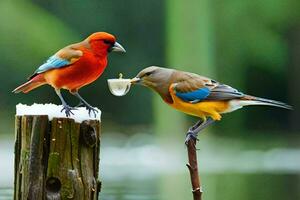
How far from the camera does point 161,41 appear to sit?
9.20 metres

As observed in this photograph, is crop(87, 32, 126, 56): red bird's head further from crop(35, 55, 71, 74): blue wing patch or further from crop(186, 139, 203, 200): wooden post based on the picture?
crop(186, 139, 203, 200): wooden post

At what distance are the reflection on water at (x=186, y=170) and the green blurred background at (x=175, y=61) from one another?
0.03 m

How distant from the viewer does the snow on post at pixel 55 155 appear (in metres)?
1.96

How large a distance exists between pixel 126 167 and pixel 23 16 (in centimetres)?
190

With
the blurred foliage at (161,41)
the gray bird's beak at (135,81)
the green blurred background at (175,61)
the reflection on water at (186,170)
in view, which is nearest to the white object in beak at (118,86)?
the gray bird's beak at (135,81)

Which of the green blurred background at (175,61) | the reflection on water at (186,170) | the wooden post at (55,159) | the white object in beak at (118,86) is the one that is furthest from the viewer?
the green blurred background at (175,61)

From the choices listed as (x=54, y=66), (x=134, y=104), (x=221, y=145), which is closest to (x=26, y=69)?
(x=134, y=104)

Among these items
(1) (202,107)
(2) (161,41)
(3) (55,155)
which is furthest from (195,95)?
(2) (161,41)

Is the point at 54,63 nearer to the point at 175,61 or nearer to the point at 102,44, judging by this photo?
the point at 102,44

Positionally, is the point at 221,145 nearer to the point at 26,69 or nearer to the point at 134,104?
the point at 134,104

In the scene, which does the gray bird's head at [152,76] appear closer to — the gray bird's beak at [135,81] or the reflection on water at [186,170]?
the gray bird's beak at [135,81]

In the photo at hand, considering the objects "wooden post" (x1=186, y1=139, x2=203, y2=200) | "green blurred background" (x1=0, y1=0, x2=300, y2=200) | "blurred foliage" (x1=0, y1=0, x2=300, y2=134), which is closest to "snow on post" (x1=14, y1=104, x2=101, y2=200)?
"wooden post" (x1=186, y1=139, x2=203, y2=200)

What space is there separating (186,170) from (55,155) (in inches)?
208

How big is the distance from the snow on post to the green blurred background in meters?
5.36
